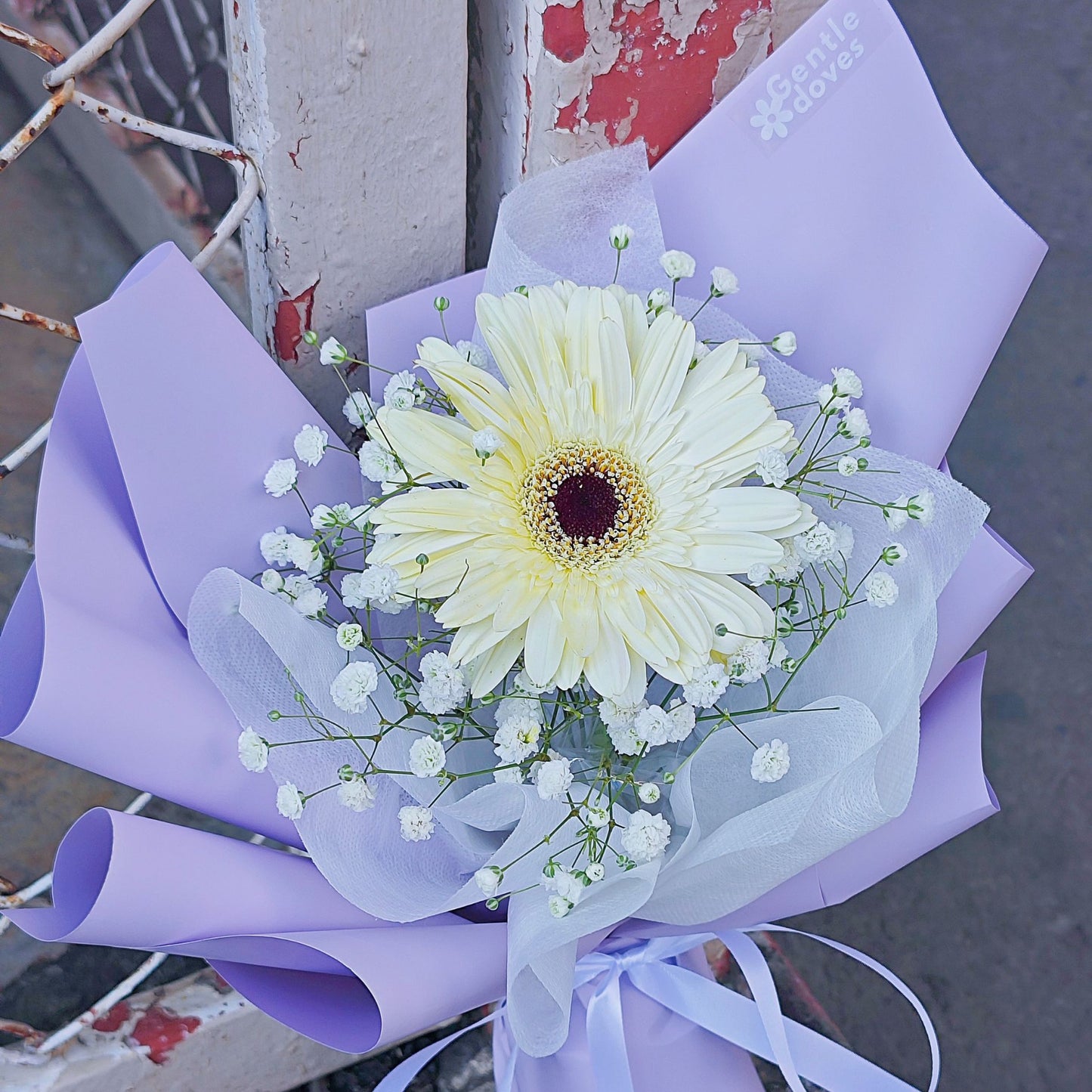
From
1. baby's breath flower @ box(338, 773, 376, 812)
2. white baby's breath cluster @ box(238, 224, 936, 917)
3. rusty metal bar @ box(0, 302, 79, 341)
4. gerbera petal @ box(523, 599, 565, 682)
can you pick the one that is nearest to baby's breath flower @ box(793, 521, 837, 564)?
white baby's breath cluster @ box(238, 224, 936, 917)

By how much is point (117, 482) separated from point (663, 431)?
26 cm

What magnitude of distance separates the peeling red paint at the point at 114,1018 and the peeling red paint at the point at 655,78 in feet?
2.07

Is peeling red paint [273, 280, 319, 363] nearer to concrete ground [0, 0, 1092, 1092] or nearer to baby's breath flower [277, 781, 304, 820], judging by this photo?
baby's breath flower [277, 781, 304, 820]

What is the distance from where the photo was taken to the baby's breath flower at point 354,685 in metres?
0.49

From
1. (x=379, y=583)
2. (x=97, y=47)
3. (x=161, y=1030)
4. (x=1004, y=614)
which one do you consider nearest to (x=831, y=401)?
(x=379, y=583)

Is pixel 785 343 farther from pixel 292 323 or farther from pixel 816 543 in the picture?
pixel 292 323

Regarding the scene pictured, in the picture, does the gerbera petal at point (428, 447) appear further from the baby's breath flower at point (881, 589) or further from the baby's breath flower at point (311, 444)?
the baby's breath flower at point (881, 589)

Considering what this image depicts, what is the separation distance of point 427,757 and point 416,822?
0.04m

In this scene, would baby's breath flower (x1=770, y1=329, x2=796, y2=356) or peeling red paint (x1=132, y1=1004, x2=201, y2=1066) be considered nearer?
baby's breath flower (x1=770, y1=329, x2=796, y2=356)

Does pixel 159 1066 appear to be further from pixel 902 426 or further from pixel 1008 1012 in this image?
pixel 1008 1012

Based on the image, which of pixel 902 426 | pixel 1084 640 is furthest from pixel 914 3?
pixel 902 426

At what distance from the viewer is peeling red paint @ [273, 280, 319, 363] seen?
0.59 meters

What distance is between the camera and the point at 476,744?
23.2 inches

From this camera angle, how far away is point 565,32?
0.55 meters
